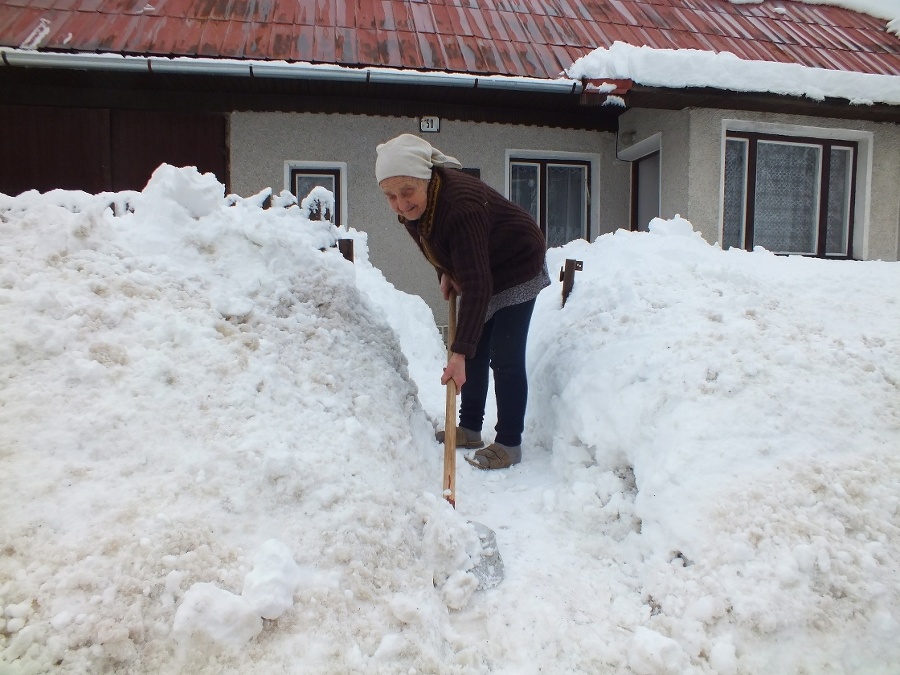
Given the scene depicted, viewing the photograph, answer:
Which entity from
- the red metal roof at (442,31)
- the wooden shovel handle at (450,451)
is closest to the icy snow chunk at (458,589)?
the wooden shovel handle at (450,451)

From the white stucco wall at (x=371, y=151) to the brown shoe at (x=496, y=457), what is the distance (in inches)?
141

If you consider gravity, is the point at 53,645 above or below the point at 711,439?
below

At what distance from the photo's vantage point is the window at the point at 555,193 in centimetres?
695

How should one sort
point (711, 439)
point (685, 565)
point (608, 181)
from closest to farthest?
point (685, 565), point (711, 439), point (608, 181)

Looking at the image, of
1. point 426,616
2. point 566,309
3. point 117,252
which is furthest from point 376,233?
point 426,616

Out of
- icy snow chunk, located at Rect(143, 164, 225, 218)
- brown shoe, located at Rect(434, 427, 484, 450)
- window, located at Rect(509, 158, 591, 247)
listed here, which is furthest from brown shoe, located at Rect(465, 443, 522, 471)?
Answer: window, located at Rect(509, 158, 591, 247)

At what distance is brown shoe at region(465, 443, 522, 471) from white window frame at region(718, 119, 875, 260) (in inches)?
179

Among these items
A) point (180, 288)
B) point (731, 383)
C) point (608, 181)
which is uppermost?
point (608, 181)

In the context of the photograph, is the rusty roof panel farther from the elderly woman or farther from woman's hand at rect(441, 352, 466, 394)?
woman's hand at rect(441, 352, 466, 394)

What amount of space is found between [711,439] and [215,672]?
6.02 ft

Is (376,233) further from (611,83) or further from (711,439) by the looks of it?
(711,439)

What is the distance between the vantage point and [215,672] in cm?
139

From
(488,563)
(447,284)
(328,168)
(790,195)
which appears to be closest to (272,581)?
(488,563)

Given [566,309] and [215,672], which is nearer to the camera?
[215,672]
